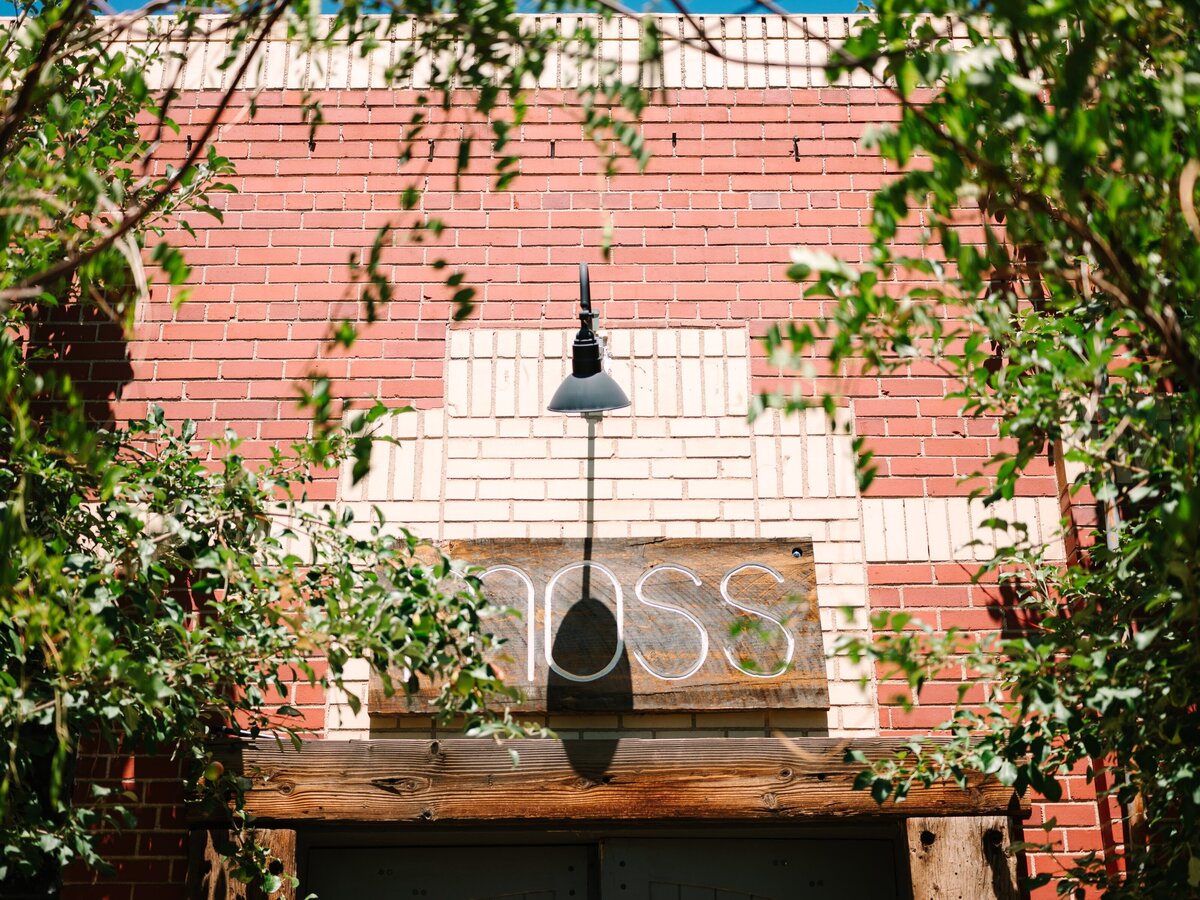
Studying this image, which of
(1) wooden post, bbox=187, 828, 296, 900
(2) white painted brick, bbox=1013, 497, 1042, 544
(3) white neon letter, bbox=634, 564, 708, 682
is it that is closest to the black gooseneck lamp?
(3) white neon letter, bbox=634, 564, 708, 682

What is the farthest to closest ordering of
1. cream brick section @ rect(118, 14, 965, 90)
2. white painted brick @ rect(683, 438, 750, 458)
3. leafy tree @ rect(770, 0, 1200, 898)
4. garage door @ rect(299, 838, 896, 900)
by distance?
cream brick section @ rect(118, 14, 965, 90), white painted brick @ rect(683, 438, 750, 458), garage door @ rect(299, 838, 896, 900), leafy tree @ rect(770, 0, 1200, 898)

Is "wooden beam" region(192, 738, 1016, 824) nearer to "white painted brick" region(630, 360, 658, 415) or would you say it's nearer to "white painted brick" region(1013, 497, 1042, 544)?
"white painted brick" region(1013, 497, 1042, 544)

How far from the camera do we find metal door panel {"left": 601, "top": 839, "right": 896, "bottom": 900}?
16.2ft

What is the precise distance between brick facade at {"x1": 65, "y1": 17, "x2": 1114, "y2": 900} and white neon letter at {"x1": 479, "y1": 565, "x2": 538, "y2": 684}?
19 cm

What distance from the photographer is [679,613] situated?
195 inches

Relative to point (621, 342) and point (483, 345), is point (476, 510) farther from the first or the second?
point (621, 342)

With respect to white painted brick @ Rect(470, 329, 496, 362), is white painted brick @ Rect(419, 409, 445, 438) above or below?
below

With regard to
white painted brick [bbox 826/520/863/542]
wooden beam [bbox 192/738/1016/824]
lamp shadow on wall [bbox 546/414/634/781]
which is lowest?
wooden beam [bbox 192/738/1016/824]

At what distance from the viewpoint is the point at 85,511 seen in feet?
14.1

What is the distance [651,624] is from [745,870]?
1015mm

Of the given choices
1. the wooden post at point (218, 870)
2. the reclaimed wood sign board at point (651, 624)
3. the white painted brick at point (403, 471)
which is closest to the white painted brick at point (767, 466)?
the reclaimed wood sign board at point (651, 624)

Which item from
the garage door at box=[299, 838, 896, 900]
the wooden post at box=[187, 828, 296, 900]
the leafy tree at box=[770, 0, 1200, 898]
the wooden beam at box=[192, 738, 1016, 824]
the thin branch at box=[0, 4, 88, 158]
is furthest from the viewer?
the garage door at box=[299, 838, 896, 900]

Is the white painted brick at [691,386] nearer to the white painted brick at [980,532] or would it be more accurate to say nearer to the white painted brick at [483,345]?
the white painted brick at [483,345]

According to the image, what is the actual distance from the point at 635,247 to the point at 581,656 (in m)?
1.81
